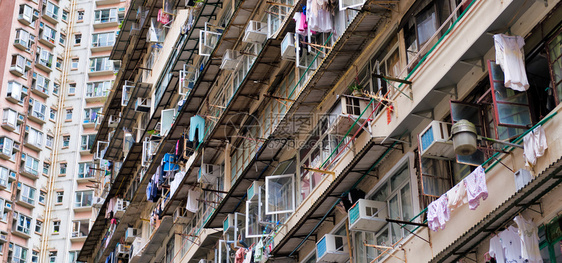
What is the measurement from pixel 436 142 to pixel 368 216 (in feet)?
11.5

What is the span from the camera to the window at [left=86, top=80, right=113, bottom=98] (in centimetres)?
5953

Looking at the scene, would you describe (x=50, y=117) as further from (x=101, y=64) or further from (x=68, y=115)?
(x=101, y=64)

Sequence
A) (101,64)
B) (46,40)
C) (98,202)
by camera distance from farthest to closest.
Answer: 1. (101,64)
2. (46,40)
3. (98,202)

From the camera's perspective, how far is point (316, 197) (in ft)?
74.2

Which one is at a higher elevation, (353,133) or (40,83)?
(40,83)

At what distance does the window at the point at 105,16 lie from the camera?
203ft

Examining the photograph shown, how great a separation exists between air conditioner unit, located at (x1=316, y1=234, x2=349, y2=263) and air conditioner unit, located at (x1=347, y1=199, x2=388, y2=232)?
1.67 metres

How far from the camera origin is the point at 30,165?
178 feet

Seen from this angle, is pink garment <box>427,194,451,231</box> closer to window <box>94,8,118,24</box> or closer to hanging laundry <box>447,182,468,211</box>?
hanging laundry <box>447,182,468,211</box>

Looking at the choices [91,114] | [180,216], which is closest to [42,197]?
[91,114]

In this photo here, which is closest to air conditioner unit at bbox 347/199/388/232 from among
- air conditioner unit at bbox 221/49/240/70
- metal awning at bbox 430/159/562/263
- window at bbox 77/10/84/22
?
metal awning at bbox 430/159/562/263

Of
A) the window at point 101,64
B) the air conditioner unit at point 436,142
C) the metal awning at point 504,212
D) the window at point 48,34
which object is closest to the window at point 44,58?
the window at point 48,34

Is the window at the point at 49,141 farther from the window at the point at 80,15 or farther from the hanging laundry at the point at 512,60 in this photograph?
the hanging laundry at the point at 512,60

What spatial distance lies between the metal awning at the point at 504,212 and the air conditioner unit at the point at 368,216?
11.3ft
